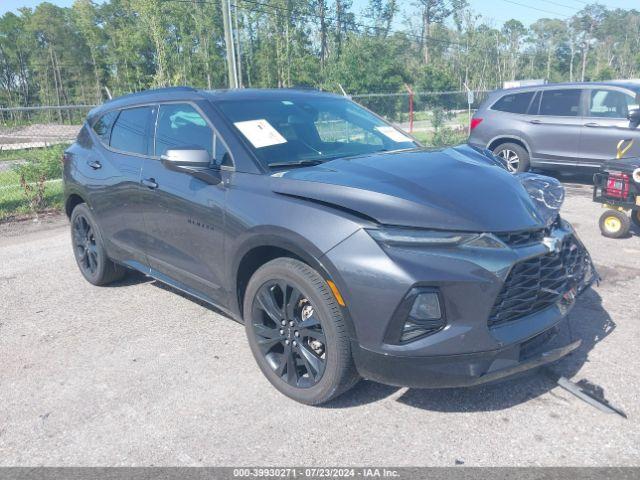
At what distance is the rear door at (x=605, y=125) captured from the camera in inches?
364

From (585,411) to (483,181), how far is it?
134cm

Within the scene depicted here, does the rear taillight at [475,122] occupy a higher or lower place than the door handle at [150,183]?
lower

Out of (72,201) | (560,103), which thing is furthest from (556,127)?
(72,201)

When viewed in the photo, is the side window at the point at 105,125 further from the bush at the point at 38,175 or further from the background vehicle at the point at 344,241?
the bush at the point at 38,175

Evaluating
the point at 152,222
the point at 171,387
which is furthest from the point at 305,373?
the point at 152,222

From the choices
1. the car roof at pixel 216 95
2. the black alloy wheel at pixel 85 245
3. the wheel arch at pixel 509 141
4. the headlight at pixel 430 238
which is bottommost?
the black alloy wheel at pixel 85 245

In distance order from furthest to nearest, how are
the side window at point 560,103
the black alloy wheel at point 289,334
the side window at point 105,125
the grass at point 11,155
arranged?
1. the grass at point 11,155
2. the side window at point 560,103
3. the side window at point 105,125
4. the black alloy wheel at point 289,334

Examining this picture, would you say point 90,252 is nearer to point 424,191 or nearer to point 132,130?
point 132,130

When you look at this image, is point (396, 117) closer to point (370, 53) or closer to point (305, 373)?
point (370, 53)

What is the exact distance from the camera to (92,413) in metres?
3.20

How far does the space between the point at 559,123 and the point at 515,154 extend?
3.01ft

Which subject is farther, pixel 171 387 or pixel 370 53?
pixel 370 53

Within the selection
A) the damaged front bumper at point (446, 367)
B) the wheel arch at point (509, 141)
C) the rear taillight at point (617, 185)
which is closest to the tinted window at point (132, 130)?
the damaged front bumper at point (446, 367)

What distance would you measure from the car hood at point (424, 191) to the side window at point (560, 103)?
7309mm
